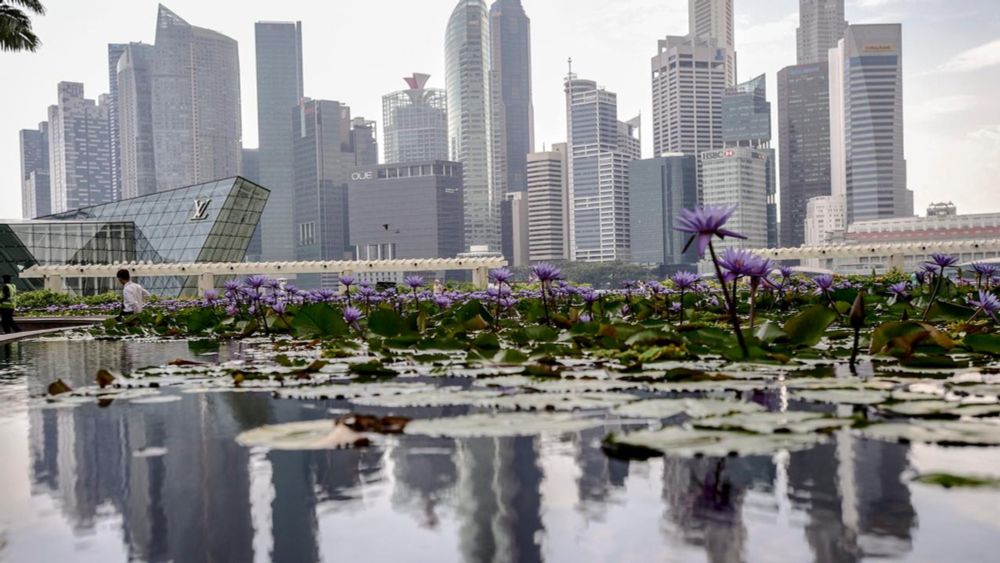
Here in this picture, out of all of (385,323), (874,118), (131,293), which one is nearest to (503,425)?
(385,323)

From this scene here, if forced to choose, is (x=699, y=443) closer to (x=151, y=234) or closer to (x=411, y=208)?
(x=151, y=234)

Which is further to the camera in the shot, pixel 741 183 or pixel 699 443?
pixel 741 183

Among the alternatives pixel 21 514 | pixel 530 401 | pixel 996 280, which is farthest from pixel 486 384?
pixel 996 280

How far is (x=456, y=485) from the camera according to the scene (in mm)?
1430

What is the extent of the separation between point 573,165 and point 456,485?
20011cm

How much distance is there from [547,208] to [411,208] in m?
45.9

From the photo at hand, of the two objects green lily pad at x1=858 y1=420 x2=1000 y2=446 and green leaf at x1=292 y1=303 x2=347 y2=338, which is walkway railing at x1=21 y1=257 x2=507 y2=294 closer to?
green leaf at x1=292 y1=303 x2=347 y2=338

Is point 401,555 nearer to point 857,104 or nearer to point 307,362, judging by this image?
point 307,362

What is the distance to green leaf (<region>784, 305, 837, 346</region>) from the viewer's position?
11.4 ft

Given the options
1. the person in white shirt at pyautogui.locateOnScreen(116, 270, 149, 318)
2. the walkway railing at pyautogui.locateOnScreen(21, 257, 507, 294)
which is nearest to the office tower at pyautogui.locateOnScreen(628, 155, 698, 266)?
the walkway railing at pyautogui.locateOnScreen(21, 257, 507, 294)

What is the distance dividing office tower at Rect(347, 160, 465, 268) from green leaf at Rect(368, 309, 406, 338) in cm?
14735

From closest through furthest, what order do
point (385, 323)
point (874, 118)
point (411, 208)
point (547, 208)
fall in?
1. point (385, 323)
2. point (411, 208)
3. point (874, 118)
4. point (547, 208)

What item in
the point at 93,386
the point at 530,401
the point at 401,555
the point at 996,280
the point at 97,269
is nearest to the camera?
the point at 401,555

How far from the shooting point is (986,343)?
3094mm
